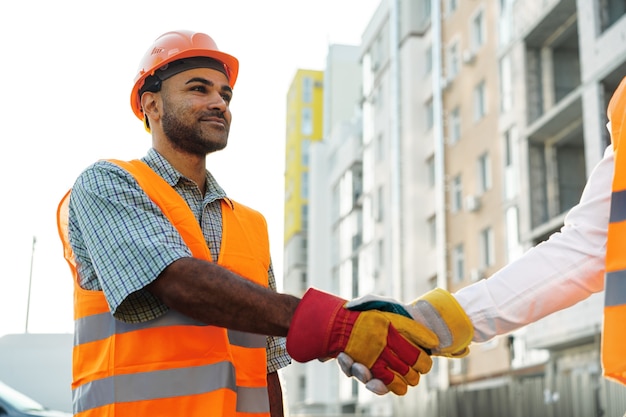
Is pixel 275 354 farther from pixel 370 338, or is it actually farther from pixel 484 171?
pixel 484 171

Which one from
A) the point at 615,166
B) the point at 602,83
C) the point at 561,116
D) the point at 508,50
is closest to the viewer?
the point at 615,166

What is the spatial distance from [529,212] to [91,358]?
77.9 ft

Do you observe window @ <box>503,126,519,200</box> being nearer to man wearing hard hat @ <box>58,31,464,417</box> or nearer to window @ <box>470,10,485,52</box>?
window @ <box>470,10,485,52</box>

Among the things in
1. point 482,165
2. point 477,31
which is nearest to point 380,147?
point 477,31

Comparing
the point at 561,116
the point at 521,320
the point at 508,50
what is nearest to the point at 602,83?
the point at 561,116

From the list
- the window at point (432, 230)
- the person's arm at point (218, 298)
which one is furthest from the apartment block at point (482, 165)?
the person's arm at point (218, 298)

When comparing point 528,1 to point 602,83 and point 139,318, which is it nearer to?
point 602,83

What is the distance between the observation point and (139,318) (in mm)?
3268

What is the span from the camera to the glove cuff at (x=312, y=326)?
3258 mm

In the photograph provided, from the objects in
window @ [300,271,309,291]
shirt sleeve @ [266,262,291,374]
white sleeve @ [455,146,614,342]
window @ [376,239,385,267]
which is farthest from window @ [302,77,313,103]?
white sleeve @ [455,146,614,342]

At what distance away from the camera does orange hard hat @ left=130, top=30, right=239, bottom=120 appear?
156 inches

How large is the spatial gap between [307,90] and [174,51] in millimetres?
70516

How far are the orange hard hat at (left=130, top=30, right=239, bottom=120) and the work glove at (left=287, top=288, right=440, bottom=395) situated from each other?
1204mm

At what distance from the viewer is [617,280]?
2838mm
